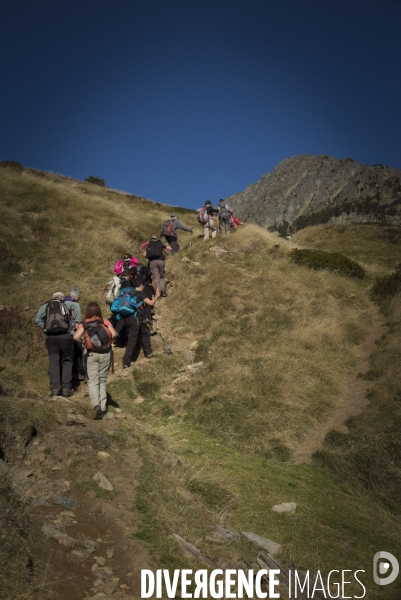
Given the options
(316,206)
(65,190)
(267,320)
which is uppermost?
(316,206)

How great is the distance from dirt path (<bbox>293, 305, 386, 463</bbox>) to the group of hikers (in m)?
4.45

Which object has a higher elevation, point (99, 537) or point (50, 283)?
point (50, 283)

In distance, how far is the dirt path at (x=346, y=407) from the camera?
9266 millimetres

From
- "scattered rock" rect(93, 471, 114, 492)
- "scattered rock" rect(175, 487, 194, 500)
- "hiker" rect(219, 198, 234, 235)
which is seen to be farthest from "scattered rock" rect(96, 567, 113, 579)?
"hiker" rect(219, 198, 234, 235)

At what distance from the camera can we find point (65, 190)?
88.9ft

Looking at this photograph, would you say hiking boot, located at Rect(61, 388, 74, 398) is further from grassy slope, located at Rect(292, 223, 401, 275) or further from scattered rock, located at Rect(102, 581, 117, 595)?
grassy slope, located at Rect(292, 223, 401, 275)

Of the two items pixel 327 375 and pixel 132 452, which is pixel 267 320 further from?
pixel 132 452

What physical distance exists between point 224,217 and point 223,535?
719 inches

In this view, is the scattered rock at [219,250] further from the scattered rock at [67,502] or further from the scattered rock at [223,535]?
the scattered rock at [67,502]

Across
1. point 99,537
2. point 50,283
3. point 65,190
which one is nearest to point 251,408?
point 99,537

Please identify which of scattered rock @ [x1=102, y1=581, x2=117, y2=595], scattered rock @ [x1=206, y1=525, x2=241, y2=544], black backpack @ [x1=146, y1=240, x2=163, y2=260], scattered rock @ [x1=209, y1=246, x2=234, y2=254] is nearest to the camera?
scattered rock @ [x1=102, y1=581, x2=117, y2=595]

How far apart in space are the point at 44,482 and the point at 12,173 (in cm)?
2564

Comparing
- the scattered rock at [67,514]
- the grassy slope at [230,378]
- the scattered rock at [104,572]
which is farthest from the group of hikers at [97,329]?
the scattered rock at [104,572]

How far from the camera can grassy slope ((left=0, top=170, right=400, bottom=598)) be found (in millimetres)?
6246
